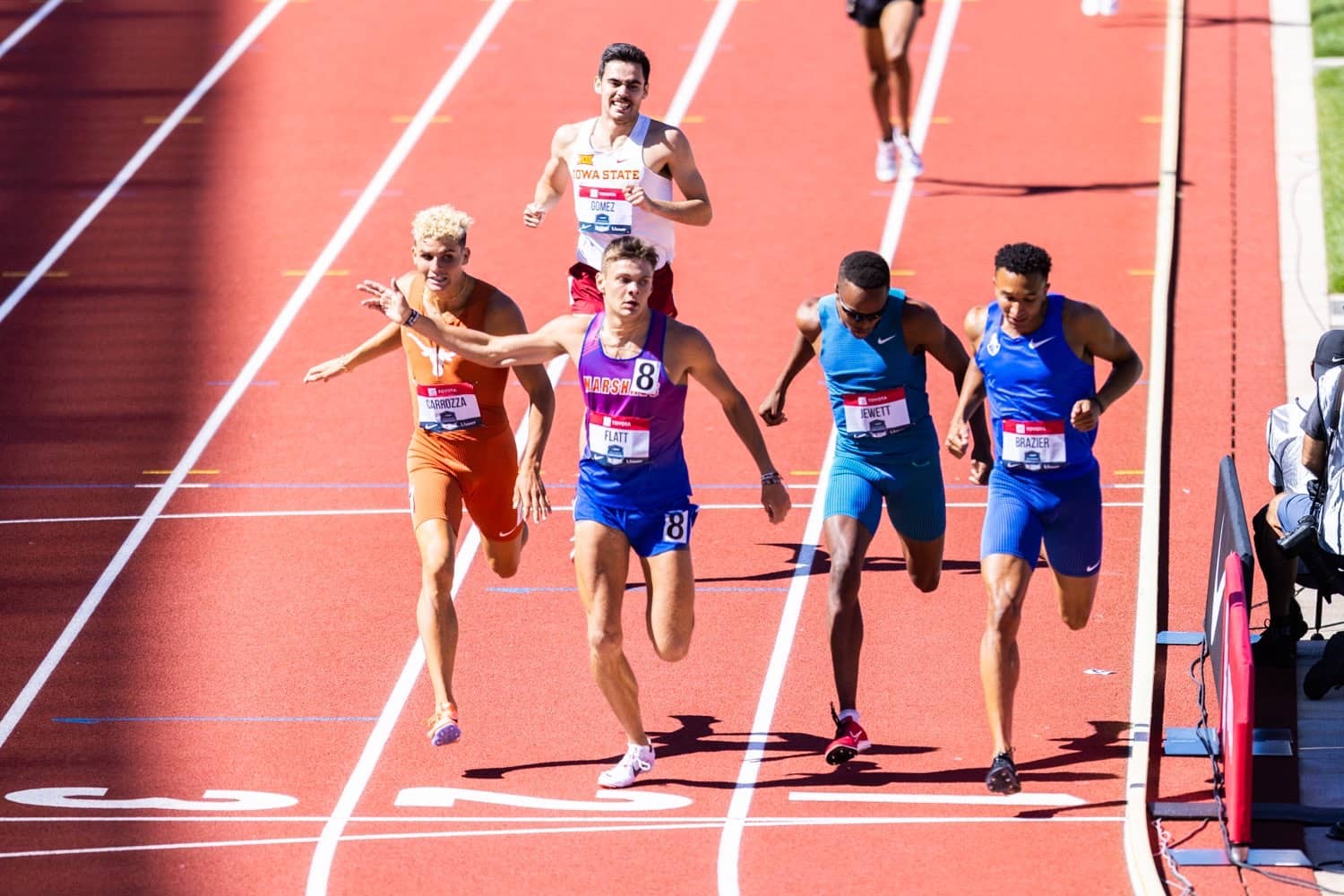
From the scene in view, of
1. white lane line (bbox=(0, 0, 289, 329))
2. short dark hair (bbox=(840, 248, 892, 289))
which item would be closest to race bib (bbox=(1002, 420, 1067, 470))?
short dark hair (bbox=(840, 248, 892, 289))

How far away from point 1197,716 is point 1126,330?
5125 millimetres

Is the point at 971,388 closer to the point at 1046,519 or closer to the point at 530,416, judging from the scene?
the point at 1046,519

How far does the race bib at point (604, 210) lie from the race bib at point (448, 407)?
1907 mm

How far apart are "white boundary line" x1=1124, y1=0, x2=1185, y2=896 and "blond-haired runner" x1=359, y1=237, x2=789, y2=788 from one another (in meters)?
1.75

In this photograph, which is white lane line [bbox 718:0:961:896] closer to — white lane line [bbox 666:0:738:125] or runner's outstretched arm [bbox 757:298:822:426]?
runner's outstretched arm [bbox 757:298:822:426]

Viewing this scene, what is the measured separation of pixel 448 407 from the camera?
30.1 ft

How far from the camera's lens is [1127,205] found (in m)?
16.2

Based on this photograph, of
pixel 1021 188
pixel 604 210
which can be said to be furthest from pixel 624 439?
pixel 1021 188

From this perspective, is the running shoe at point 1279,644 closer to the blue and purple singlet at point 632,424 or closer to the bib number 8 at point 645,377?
the blue and purple singlet at point 632,424

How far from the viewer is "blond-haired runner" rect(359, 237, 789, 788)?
27.6 feet

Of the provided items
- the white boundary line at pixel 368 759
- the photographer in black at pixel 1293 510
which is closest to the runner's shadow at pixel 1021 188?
the white boundary line at pixel 368 759

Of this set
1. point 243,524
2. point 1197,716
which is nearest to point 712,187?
point 243,524

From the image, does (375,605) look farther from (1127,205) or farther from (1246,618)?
(1127,205)

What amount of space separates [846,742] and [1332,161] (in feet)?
33.4
